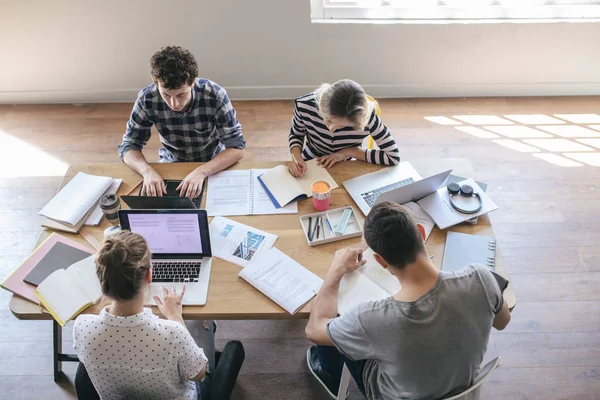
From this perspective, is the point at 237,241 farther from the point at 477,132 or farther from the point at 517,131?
the point at 517,131

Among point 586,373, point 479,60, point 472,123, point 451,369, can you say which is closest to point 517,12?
point 479,60

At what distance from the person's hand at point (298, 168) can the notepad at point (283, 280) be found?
0.44 meters

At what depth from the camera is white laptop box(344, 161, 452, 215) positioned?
6.39 ft

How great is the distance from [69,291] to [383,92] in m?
2.86

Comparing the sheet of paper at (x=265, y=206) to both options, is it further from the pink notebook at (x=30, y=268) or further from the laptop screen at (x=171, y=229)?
the pink notebook at (x=30, y=268)

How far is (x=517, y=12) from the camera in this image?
141 inches

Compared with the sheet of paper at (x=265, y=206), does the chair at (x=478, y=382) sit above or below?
below

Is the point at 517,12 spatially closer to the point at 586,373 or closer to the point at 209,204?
the point at 586,373

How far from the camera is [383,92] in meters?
3.94

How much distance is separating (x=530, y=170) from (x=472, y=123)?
1.90ft

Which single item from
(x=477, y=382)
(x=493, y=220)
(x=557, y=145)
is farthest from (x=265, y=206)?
(x=557, y=145)

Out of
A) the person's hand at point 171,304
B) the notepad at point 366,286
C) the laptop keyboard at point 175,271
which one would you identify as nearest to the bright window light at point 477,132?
the notepad at point 366,286

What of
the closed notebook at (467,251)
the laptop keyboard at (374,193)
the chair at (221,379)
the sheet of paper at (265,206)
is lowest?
the chair at (221,379)

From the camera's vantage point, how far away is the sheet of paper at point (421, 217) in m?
1.97
